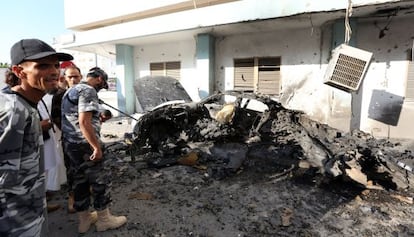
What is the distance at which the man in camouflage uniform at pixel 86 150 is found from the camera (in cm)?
244

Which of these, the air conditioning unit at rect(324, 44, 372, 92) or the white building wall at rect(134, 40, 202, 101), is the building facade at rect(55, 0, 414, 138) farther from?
the air conditioning unit at rect(324, 44, 372, 92)

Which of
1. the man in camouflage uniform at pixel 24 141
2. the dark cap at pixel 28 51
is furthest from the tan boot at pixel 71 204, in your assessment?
the dark cap at pixel 28 51

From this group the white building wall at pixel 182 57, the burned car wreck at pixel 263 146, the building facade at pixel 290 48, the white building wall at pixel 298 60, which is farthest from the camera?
the white building wall at pixel 182 57

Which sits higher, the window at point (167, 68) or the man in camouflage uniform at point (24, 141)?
the window at point (167, 68)

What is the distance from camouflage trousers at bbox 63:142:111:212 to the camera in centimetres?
255

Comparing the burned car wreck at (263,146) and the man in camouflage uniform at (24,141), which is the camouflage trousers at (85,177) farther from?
the burned car wreck at (263,146)

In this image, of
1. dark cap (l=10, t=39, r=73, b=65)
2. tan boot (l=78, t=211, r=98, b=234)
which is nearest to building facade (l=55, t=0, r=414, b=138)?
tan boot (l=78, t=211, r=98, b=234)

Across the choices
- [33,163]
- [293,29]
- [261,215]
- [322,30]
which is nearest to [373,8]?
[322,30]

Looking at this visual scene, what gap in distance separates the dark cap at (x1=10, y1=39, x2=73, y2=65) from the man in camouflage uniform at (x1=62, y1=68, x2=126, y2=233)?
40.7 inches

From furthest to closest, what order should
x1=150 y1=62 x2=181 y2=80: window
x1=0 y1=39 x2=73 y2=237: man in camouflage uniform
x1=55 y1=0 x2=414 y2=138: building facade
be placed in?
1. x1=150 y1=62 x2=181 y2=80: window
2. x1=55 y1=0 x2=414 y2=138: building facade
3. x1=0 y1=39 x2=73 y2=237: man in camouflage uniform

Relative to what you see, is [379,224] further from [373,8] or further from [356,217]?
[373,8]

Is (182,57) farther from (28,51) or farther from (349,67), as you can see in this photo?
(28,51)

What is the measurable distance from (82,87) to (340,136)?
331 cm

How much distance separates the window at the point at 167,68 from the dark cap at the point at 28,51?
328 inches
